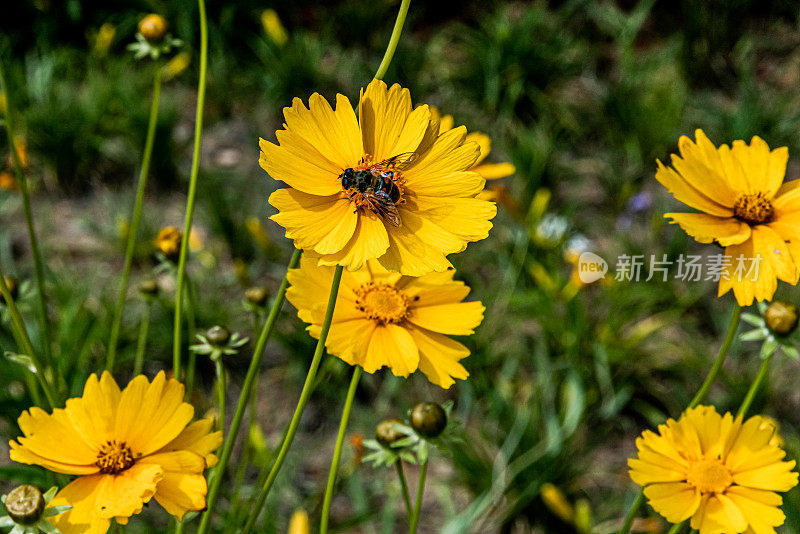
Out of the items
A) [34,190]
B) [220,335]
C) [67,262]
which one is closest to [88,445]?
[220,335]

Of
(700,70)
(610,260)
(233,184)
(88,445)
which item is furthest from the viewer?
(700,70)

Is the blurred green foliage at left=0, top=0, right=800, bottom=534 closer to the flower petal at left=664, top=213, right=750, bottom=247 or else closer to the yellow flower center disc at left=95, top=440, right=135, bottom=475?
the yellow flower center disc at left=95, top=440, right=135, bottom=475

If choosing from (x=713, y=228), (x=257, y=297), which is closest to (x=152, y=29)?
(x=257, y=297)

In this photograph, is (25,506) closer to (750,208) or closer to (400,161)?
(400,161)

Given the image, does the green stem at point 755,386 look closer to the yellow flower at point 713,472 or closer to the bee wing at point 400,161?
the yellow flower at point 713,472

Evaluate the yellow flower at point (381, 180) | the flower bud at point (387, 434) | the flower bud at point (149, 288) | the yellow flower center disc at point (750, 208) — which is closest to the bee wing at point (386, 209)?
the yellow flower at point (381, 180)

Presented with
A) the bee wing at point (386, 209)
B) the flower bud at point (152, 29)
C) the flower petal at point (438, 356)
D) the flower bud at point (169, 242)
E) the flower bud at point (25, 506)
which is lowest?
the flower bud at point (25, 506)

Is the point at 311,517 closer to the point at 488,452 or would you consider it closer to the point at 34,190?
the point at 488,452
